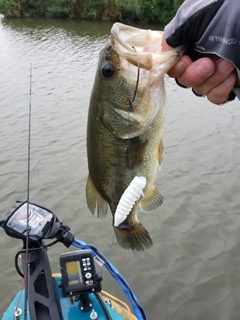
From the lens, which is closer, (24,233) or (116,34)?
(116,34)

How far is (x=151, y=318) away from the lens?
3.72 meters

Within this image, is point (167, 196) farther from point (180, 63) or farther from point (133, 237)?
point (180, 63)

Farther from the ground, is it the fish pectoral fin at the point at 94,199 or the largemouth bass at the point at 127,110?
the largemouth bass at the point at 127,110

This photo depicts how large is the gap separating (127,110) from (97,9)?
31.6 m

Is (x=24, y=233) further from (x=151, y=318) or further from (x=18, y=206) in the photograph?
(x=151, y=318)

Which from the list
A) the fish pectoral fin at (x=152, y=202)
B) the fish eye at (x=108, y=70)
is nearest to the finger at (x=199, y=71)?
the fish eye at (x=108, y=70)

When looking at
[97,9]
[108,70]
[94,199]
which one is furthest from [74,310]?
[97,9]

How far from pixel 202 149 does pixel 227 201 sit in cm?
182

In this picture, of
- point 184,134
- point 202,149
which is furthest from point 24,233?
point 184,134

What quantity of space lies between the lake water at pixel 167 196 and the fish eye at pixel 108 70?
3122mm

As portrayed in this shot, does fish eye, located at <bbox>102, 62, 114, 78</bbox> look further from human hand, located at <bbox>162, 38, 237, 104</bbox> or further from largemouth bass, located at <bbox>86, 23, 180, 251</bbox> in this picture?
human hand, located at <bbox>162, 38, 237, 104</bbox>

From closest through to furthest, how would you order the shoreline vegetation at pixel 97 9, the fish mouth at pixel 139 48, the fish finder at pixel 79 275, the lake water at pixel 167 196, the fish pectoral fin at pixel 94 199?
the fish mouth at pixel 139 48 → the fish pectoral fin at pixel 94 199 → the fish finder at pixel 79 275 → the lake water at pixel 167 196 → the shoreline vegetation at pixel 97 9

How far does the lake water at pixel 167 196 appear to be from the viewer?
4.04 m

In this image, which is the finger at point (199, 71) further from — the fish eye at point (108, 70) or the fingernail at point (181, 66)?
the fish eye at point (108, 70)
